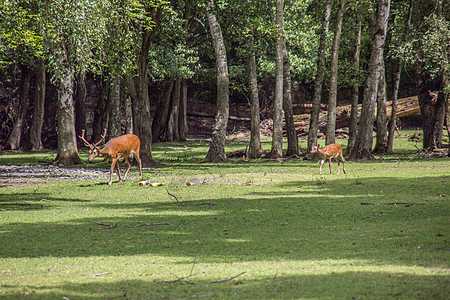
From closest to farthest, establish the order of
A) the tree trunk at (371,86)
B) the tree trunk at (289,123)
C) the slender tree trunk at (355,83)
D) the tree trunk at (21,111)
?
the tree trunk at (371,86), the tree trunk at (289,123), the slender tree trunk at (355,83), the tree trunk at (21,111)

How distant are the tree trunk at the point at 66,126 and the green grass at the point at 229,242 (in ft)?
24.4

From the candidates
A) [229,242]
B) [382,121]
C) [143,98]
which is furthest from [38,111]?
[229,242]

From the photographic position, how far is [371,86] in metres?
24.6

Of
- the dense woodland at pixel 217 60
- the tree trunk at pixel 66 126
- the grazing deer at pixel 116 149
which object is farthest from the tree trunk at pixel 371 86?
the tree trunk at pixel 66 126

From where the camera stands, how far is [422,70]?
2666 cm

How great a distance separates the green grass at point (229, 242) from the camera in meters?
5.11

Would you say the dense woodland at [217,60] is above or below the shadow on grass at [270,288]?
above

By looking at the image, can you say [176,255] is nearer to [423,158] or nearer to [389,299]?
[389,299]

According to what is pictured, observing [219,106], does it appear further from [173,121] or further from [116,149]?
[173,121]

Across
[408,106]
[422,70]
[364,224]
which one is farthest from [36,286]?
[408,106]

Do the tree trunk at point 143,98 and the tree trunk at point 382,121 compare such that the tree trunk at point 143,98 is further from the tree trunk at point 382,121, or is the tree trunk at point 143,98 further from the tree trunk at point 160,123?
the tree trunk at point 160,123

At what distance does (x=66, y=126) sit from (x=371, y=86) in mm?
13852

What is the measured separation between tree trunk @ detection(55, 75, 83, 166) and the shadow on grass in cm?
1729

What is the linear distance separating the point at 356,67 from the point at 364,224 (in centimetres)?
2141
